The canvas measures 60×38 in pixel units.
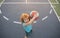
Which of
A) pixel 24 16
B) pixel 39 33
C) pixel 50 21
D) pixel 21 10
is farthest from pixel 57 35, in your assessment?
pixel 21 10

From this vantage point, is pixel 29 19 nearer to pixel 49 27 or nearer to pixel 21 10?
pixel 49 27

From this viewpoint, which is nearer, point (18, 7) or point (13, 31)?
point (13, 31)

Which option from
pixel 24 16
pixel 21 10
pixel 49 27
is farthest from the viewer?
pixel 21 10

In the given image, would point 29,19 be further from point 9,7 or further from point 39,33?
point 9,7

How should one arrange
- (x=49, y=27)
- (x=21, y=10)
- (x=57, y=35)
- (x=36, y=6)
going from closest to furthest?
(x=57, y=35) → (x=49, y=27) → (x=21, y=10) → (x=36, y=6)

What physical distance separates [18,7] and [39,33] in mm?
7168

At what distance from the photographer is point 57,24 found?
16047mm

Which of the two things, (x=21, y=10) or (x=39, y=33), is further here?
(x=21, y=10)

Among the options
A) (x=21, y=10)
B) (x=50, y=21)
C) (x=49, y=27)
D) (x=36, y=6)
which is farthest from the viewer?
(x=36, y=6)

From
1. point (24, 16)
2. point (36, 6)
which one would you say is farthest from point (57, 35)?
point (36, 6)

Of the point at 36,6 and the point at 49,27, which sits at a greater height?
the point at 36,6

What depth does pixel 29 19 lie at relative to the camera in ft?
36.8

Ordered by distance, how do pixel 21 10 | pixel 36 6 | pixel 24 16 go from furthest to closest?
pixel 36 6 → pixel 21 10 → pixel 24 16

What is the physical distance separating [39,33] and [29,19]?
339 cm
